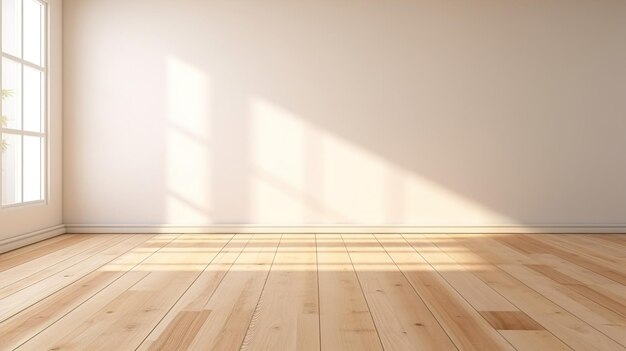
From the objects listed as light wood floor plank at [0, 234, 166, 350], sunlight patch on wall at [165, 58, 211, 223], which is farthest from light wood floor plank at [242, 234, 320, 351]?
sunlight patch on wall at [165, 58, 211, 223]

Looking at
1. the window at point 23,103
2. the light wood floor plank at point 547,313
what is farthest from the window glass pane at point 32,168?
the light wood floor plank at point 547,313

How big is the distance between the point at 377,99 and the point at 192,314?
9.26 feet

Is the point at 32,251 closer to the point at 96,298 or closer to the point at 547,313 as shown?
the point at 96,298

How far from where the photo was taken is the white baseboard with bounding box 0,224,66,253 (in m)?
3.60

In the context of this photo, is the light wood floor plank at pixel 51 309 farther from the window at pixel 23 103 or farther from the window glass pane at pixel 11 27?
the window glass pane at pixel 11 27

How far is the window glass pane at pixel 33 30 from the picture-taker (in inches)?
158

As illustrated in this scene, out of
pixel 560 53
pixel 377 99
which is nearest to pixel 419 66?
pixel 377 99

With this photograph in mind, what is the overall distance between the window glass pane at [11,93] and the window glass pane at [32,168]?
204mm

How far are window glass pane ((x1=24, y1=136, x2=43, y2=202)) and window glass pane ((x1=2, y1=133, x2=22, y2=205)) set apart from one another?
0.09 meters

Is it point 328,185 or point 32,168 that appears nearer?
point 32,168

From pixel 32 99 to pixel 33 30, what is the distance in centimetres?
50

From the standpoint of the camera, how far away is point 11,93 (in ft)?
12.4

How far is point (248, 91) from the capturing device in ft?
15.0

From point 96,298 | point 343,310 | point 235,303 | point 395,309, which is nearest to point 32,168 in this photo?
point 96,298
